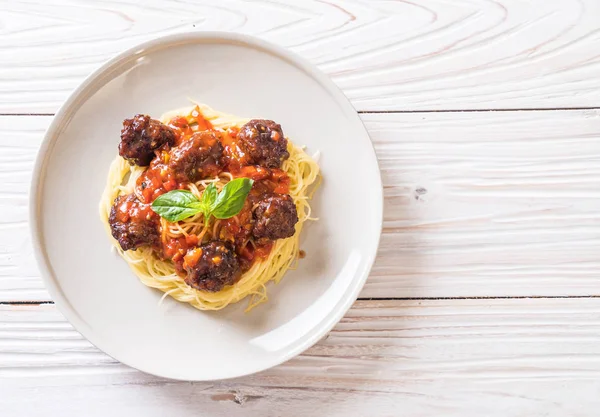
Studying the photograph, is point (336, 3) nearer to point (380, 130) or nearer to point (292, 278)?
point (380, 130)

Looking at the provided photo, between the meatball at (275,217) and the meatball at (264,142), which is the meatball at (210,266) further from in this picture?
the meatball at (264,142)

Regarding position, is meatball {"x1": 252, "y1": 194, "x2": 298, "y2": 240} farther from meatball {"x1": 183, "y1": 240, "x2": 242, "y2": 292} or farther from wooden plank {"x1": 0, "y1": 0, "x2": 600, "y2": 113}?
wooden plank {"x1": 0, "y1": 0, "x2": 600, "y2": 113}

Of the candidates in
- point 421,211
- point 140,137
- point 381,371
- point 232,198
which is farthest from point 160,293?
point 421,211

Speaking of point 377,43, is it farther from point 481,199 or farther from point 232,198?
point 232,198

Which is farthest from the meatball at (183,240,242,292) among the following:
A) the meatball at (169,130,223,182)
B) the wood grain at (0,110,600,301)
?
the wood grain at (0,110,600,301)

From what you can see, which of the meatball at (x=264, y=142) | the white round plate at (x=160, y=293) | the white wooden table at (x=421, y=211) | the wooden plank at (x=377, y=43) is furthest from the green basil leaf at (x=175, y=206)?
the wooden plank at (x=377, y=43)
